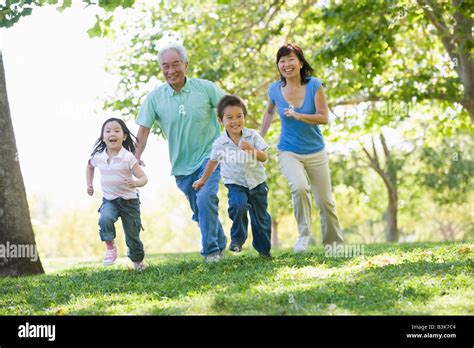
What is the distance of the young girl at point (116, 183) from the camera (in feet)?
27.1

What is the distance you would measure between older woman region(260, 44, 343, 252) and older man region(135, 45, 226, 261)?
0.75 metres

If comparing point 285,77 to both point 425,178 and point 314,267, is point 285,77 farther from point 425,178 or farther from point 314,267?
point 425,178

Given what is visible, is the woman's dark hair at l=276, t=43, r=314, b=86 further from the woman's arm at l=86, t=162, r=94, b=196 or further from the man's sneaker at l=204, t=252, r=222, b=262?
the woman's arm at l=86, t=162, r=94, b=196

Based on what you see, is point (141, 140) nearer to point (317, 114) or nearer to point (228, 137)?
point (228, 137)

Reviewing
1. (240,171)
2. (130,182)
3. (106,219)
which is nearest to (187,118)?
(240,171)

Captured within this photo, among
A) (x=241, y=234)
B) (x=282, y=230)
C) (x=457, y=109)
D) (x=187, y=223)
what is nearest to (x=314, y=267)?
(x=241, y=234)

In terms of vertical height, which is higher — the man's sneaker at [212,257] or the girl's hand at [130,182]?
the girl's hand at [130,182]

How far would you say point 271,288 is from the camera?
6.30 metres

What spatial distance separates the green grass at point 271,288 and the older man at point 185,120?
3.35 ft

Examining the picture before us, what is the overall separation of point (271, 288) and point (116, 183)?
107 inches

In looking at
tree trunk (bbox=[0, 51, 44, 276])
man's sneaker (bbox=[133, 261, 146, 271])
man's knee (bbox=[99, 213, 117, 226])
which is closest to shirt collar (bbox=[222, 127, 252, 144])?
man's knee (bbox=[99, 213, 117, 226])

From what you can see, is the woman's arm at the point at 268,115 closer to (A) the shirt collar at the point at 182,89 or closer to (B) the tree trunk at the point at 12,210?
(A) the shirt collar at the point at 182,89

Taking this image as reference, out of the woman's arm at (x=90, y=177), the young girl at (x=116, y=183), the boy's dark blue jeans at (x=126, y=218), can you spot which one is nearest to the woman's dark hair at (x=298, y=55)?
the young girl at (x=116, y=183)
